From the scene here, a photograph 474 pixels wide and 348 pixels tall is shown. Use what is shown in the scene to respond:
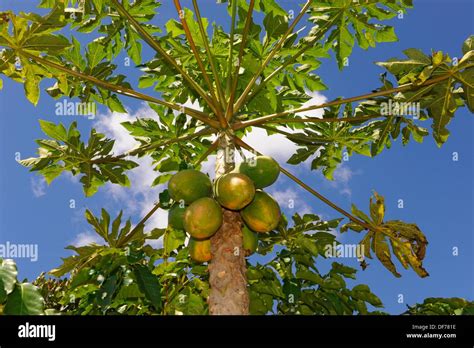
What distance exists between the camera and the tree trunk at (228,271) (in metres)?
2.69

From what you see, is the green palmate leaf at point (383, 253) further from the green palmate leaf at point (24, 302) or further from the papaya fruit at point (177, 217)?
the green palmate leaf at point (24, 302)

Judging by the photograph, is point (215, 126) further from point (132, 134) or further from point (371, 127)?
point (371, 127)

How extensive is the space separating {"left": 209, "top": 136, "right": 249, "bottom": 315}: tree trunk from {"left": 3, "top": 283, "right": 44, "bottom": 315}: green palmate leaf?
0.92 metres

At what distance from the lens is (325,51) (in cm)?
417

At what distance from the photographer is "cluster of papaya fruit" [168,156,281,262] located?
9.40 ft

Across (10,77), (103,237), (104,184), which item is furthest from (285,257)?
(10,77)

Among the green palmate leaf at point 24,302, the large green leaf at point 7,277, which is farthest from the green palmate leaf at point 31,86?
the green palmate leaf at point 24,302

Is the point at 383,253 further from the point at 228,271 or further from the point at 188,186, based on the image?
the point at 188,186

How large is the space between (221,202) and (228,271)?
414 mm

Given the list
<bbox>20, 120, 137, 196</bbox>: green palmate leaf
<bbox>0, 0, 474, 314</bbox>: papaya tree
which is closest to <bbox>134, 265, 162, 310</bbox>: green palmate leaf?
<bbox>0, 0, 474, 314</bbox>: papaya tree

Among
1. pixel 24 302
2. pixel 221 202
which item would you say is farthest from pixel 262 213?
pixel 24 302

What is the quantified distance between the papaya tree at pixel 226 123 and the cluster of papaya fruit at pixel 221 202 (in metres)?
0.04

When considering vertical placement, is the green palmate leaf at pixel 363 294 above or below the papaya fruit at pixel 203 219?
below

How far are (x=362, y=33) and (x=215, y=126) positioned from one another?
60.3 inches
